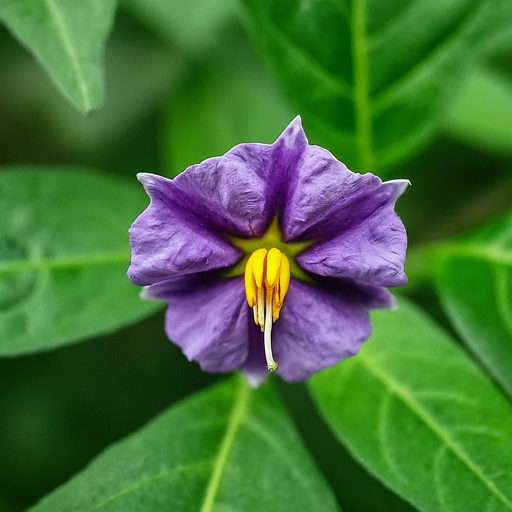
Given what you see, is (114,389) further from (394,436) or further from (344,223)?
(344,223)

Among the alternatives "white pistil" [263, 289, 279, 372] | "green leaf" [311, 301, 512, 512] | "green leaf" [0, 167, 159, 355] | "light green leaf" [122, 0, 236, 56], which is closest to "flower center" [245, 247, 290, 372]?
"white pistil" [263, 289, 279, 372]

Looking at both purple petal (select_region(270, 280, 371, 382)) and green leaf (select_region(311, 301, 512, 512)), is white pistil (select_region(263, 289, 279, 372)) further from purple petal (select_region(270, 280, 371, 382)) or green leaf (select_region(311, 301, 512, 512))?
green leaf (select_region(311, 301, 512, 512))

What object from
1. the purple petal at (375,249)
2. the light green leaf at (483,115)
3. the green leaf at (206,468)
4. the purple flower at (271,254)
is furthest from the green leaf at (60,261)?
the light green leaf at (483,115)

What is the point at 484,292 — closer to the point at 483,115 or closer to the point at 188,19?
the point at 483,115

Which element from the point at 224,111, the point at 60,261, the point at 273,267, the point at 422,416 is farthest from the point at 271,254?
the point at 224,111

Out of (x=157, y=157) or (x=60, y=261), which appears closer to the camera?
(x=60, y=261)
